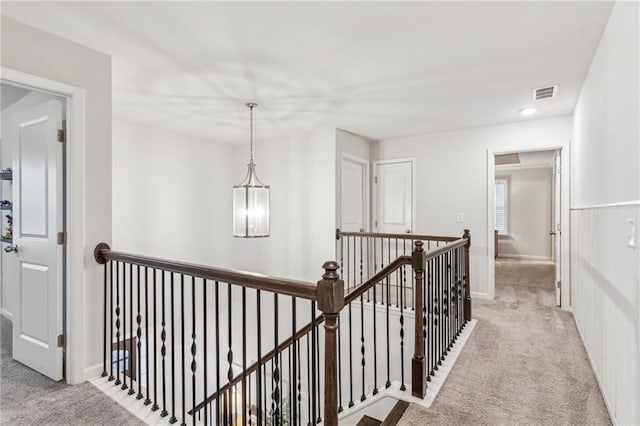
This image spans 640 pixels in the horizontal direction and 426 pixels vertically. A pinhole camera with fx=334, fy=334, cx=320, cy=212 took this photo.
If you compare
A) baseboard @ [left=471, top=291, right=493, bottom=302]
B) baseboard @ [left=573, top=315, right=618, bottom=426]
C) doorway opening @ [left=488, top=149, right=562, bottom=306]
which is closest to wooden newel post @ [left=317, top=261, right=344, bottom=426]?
baseboard @ [left=573, top=315, right=618, bottom=426]

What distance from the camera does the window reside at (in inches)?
324

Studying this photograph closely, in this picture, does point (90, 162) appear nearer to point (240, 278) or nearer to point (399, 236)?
point (240, 278)

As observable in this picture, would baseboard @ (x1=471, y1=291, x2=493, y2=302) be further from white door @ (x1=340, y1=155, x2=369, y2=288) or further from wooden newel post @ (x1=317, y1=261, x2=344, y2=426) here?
wooden newel post @ (x1=317, y1=261, x2=344, y2=426)

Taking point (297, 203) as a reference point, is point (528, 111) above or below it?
above

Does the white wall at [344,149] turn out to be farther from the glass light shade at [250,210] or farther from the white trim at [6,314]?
the white trim at [6,314]

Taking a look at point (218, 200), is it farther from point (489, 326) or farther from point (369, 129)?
point (489, 326)

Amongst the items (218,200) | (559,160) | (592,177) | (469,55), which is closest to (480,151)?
(559,160)

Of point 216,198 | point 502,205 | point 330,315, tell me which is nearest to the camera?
point 330,315

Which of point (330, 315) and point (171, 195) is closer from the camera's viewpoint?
point (330, 315)

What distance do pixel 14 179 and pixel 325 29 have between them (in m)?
2.74

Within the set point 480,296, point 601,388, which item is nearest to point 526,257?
point 480,296

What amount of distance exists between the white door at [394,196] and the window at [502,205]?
14.7 ft

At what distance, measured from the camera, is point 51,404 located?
2074 millimetres

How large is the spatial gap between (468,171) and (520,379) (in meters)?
2.82
